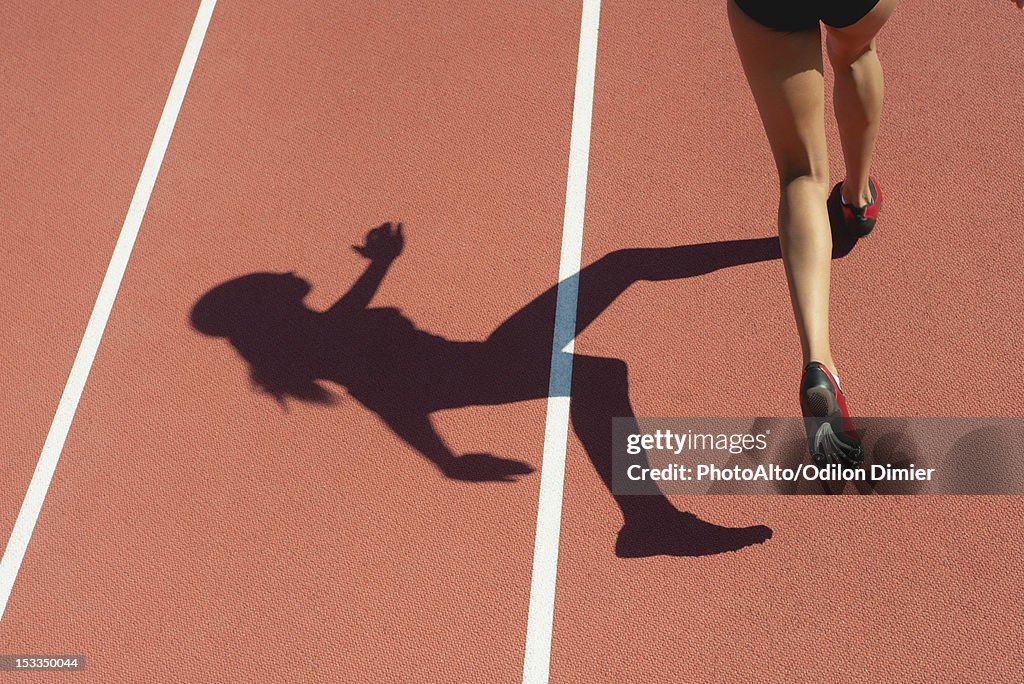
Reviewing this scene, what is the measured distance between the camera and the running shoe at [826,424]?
315 cm

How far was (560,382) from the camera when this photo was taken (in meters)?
4.29

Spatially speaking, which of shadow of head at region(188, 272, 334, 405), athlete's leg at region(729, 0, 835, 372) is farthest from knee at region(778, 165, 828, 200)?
shadow of head at region(188, 272, 334, 405)

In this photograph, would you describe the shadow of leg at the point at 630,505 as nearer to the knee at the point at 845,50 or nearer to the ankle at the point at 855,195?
the ankle at the point at 855,195

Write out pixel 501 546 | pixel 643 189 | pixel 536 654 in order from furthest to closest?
pixel 643 189 < pixel 501 546 < pixel 536 654

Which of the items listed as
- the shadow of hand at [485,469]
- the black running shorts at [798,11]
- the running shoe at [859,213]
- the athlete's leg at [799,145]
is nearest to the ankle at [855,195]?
the running shoe at [859,213]

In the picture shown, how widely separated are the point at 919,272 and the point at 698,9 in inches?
84.8

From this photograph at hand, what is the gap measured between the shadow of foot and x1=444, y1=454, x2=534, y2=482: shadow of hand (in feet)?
1.66

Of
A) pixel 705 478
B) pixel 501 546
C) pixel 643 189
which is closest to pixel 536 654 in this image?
pixel 501 546

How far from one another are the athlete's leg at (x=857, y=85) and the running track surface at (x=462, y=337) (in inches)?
24.4

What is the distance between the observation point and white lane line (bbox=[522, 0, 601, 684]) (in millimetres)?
3709

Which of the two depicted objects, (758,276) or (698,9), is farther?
(698,9)

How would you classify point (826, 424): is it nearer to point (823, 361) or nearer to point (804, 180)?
point (823, 361)

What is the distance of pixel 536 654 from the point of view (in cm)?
366

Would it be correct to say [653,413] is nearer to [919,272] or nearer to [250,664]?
[919,272]
